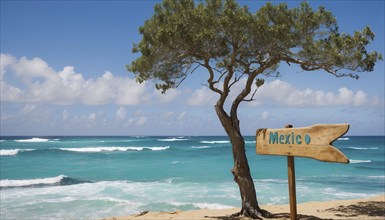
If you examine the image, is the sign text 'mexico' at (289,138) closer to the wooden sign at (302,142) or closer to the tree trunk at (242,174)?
the wooden sign at (302,142)

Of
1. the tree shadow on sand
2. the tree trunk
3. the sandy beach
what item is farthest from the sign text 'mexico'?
the sandy beach

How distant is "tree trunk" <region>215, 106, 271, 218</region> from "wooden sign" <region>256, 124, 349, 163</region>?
3.67 metres

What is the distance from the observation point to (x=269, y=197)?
15.9 metres

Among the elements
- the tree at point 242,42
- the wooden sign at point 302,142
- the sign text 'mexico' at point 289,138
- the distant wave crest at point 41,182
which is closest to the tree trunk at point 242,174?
the tree at point 242,42

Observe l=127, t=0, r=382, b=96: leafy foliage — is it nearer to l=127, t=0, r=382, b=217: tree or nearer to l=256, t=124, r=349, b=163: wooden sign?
l=127, t=0, r=382, b=217: tree

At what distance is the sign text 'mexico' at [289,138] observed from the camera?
456 cm

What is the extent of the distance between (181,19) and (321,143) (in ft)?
18.4

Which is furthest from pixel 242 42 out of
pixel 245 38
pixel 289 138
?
pixel 289 138

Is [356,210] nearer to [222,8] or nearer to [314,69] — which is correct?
[314,69]

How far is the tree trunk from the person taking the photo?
29.6ft

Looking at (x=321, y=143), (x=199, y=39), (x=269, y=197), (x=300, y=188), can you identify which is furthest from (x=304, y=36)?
(x=300, y=188)

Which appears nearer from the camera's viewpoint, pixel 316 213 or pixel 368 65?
pixel 368 65

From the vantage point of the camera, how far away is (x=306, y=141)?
14.9ft

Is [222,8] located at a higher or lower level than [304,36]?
higher
